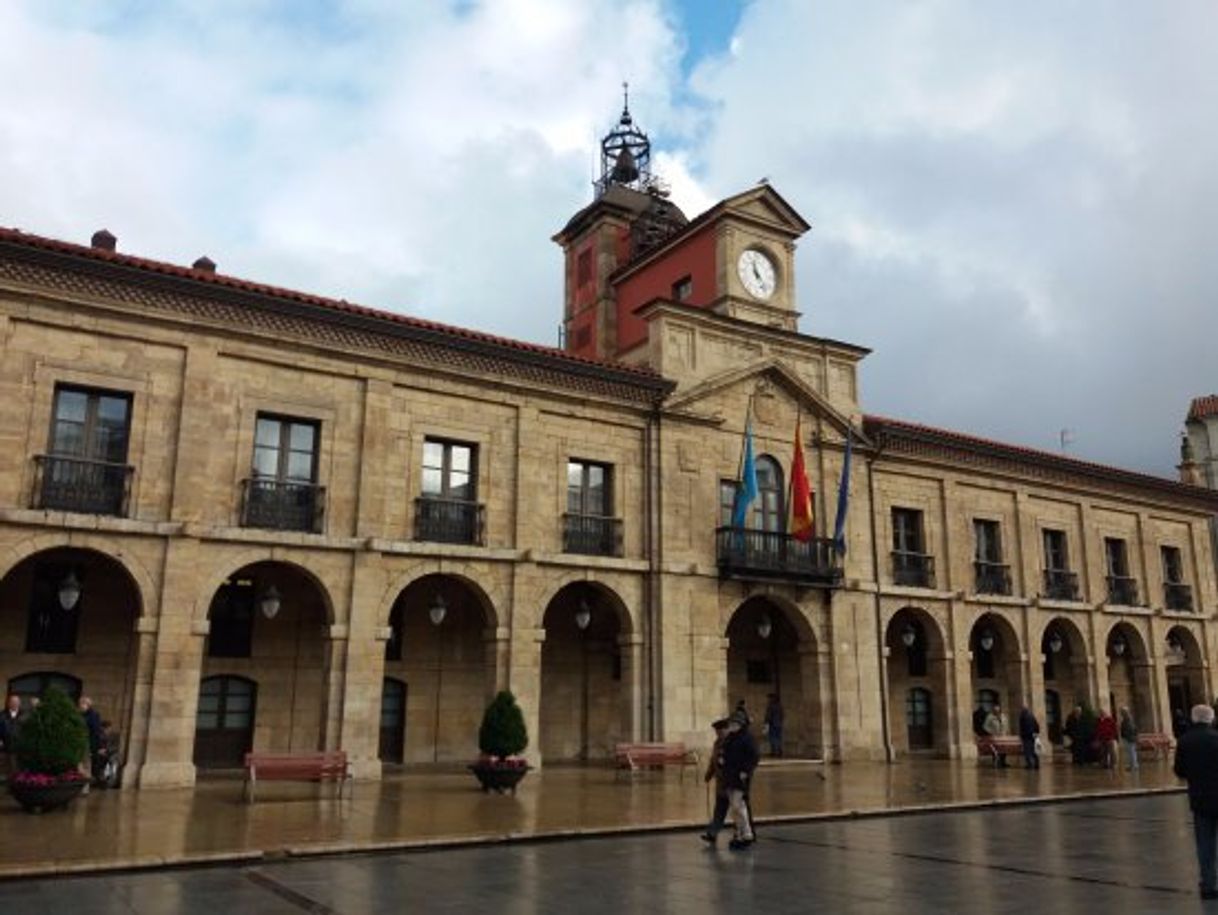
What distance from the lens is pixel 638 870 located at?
412 inches

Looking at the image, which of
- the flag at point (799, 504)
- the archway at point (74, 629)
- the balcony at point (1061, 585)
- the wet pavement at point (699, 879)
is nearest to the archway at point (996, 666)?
the balcony at point (1061, 585)

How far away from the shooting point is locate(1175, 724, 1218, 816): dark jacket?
920 centimetres

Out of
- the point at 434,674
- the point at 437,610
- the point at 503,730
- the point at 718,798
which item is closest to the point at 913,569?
the point at 434,674

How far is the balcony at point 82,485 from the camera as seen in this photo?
17.3m

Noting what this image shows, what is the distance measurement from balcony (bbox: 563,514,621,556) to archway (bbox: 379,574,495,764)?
2.42 meters

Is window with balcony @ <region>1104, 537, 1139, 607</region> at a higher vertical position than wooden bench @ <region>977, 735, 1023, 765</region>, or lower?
higher

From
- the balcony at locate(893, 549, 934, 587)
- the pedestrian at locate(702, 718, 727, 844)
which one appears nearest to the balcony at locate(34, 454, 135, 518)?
the pedestrian at locate(702, 718, 727, 844)

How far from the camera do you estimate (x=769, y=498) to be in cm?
2581

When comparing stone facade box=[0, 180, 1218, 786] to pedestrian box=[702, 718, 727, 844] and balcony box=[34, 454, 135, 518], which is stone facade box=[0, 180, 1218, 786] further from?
pedestrian box=[702, 718, 727, 844]

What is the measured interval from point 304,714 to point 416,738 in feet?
8.46

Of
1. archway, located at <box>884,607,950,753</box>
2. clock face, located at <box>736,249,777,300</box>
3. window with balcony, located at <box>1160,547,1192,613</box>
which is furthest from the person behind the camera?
window with balcony, located at <box>1160,547,1192,613</box>

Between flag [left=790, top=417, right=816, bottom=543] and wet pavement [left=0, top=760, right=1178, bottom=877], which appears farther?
flag [left=790, top=417, right=816, bottom=543]

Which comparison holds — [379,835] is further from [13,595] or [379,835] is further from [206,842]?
[13,595]

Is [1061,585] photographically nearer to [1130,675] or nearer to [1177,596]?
[1130,675]
